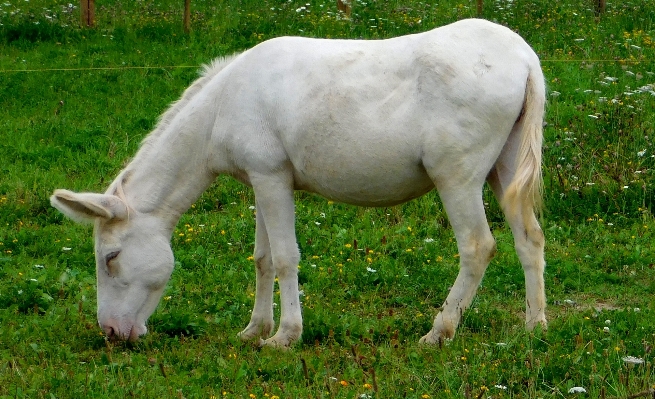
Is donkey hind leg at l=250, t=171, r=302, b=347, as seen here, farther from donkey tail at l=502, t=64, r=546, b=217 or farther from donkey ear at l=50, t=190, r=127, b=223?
donkey tail at l=502, t=64, r=546, b=217

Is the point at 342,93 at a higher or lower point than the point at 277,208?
higher

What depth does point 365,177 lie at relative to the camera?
18.4 feet

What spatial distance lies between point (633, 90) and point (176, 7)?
7.66 m

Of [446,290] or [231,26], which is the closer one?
[446,290]

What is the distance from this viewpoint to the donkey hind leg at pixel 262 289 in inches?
242

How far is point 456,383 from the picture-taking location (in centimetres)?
462

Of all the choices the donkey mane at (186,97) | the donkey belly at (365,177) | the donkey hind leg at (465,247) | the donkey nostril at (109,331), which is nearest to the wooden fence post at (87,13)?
the donkey mane at (186,97)

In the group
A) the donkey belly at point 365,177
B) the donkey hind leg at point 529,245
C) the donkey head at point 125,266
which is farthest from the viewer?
the donkey head at point 125,266

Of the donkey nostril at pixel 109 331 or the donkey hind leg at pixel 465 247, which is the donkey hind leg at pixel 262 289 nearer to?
the donkey nostril at pixel 109 331

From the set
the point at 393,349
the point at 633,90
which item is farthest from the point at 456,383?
the point at 633,90

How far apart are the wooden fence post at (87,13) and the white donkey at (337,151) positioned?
779 cm

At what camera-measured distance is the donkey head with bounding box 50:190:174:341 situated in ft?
19.1

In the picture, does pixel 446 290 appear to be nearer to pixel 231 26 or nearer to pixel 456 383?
pixel 456 383

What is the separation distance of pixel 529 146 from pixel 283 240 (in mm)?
1522
